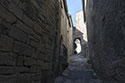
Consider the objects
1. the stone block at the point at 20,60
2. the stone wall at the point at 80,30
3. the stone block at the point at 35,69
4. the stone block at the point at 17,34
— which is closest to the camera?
the stone block at the point at 17,34

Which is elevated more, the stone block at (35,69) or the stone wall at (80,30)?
the stone wall at (80,30)

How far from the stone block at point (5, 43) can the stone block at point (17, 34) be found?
0.10 metres

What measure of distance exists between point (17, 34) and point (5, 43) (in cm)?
31

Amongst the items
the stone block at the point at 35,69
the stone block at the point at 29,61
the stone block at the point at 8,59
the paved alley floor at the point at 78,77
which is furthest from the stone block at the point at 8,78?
the paved alley floor at the point at 78,77

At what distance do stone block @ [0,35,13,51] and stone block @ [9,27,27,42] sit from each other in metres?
0.10

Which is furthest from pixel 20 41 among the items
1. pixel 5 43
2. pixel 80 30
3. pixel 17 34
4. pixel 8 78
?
pixel 80 30

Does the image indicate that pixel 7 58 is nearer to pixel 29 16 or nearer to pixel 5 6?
pixel 5 6

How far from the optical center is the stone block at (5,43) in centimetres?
137

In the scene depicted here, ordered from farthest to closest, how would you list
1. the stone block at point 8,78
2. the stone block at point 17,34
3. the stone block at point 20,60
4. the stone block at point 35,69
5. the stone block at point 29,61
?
1. the stone block at point 35,69
2. the stone block at point 29,61
3. the stone block at point 20,60
4. the stone block at point 17,34
5. the stone block at point 8,78

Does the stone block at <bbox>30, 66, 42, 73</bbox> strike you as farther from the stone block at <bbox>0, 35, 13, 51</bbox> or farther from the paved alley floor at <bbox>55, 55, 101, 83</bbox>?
the paved alley floor at <bbox>55, 55, 101, 83</bbox>

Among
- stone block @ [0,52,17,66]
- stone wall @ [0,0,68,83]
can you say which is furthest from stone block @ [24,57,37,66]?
stone block @ [0,52,17,66]

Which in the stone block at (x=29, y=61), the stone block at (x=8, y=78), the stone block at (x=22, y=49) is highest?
the stone block at (x=22, y=49)

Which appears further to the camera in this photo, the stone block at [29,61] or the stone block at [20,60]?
the stone block at [29,61]

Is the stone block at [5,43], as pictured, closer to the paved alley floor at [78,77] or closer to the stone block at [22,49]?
the stone block at [22,49]
